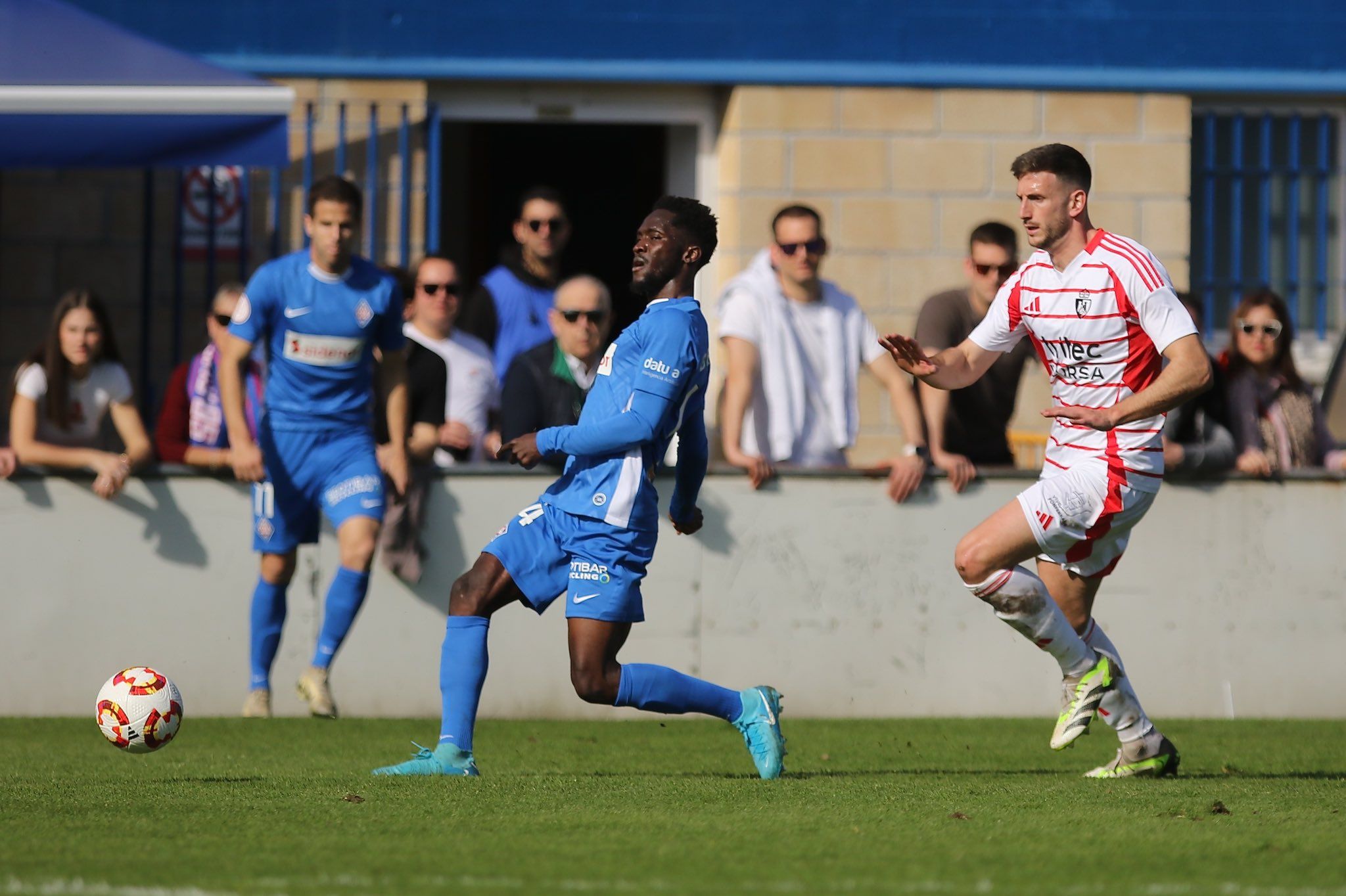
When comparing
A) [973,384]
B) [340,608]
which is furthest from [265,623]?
[973,384]

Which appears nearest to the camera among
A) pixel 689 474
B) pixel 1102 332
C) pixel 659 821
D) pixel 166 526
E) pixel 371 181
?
pixel 659 821

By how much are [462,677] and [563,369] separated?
2924 mm

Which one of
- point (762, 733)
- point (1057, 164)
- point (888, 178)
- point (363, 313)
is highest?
point (888, 178)

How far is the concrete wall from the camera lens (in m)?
8.96

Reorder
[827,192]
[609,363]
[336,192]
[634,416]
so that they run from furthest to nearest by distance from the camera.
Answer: [827,192]
[336,192]
[609,363]
[634,416]

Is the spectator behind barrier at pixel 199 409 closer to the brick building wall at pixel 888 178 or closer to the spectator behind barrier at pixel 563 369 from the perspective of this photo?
the spectator behind barrier at pixel 563 369

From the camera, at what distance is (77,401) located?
914cm

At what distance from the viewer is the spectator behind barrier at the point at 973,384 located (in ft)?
29.5

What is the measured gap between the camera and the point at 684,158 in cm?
1252

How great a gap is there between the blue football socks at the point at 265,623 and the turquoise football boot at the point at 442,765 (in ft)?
8.23

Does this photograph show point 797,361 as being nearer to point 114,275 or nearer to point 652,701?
point 652,701

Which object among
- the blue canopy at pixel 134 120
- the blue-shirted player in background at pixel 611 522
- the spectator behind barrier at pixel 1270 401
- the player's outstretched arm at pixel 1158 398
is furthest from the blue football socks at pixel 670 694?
the blue canopy at pixel 134 120

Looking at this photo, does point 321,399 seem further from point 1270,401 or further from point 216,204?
point 1270,401

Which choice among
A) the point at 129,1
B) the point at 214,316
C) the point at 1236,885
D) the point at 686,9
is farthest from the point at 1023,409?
the point at 1236,885
